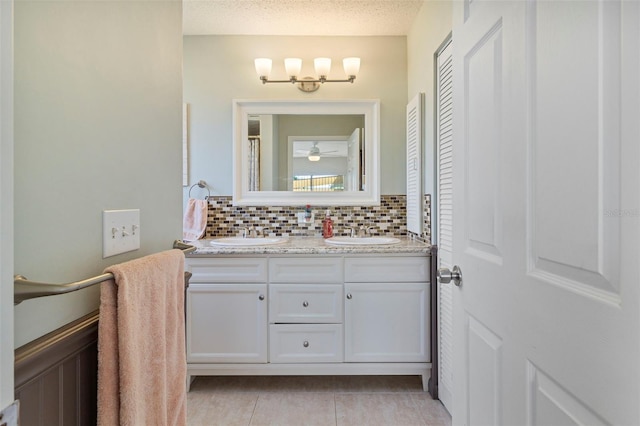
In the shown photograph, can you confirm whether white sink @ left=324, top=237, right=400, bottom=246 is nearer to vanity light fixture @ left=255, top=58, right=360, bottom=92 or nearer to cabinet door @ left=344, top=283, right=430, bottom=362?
cabinet door @ left=344, top=283, right=430, bottom=362

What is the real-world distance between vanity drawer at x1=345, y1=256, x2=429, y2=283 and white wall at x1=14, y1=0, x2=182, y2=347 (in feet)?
4.46

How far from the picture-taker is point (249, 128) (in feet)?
8.96

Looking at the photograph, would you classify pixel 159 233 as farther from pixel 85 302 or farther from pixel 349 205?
pixel 349 205

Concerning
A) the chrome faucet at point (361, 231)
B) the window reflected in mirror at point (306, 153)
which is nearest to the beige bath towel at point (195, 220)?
the window reflected in mirror at point (306, 153)

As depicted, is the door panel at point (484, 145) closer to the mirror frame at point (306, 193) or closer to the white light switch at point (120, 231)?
the white light switch at point (120, 231)

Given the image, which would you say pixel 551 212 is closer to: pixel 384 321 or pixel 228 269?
pixel 384 321

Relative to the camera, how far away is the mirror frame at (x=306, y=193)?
2.70 meters

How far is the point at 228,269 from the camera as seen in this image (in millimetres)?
2174

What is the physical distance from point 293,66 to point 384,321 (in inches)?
74.0

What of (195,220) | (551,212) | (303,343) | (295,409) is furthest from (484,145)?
(195,220)

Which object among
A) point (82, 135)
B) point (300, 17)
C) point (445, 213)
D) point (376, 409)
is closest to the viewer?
point (82, 135)

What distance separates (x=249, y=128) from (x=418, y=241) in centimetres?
151

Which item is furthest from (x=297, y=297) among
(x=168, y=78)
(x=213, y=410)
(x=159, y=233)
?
(x=168, y=78)

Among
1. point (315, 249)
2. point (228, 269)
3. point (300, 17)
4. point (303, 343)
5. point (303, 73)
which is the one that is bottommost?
point (303, 343)
